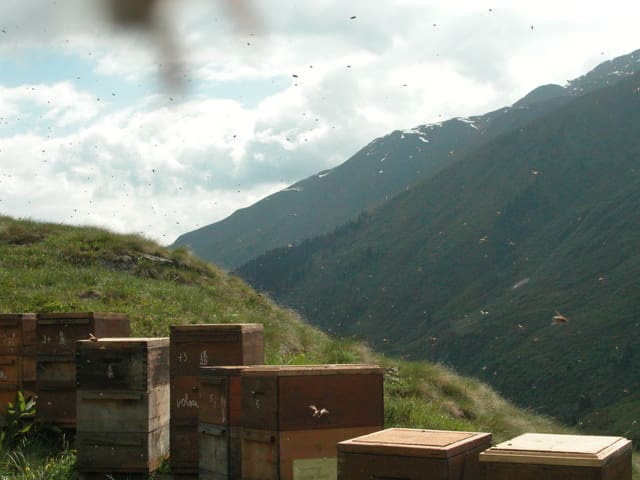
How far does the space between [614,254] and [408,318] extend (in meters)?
50.2

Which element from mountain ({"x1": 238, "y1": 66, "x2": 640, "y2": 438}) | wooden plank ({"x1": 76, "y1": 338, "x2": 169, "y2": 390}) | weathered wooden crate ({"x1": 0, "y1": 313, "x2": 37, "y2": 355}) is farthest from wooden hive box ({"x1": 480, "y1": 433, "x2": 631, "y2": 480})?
mountain ({"x1": 238, "y1": 66, "x2": 640, "y2": 438})

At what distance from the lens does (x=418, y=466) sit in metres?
5.16

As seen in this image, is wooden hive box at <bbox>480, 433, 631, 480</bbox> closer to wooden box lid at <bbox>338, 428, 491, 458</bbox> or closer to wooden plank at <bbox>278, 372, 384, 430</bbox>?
wooden box lid at <bbox>338, 428, 491, 458</bbox>

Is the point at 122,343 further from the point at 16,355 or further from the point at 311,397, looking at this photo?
the point at 311,397

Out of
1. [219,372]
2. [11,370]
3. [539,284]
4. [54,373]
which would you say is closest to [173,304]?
[11,370]

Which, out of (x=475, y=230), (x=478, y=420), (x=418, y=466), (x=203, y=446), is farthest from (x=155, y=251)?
(x=475, y=230)

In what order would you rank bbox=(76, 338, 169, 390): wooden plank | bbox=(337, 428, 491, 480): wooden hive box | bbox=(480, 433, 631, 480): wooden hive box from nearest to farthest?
bbox=(480, 433, 631, 480): wooden hive box < bbox=(337, 428, 491, 480): wooden hive box < bbox=(76, 338, 169, 390): wooden plank

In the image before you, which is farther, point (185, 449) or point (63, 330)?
point (63, 330)

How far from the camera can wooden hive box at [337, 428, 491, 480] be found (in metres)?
5.14

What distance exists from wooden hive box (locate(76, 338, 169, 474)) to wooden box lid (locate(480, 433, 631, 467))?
15.5 ft

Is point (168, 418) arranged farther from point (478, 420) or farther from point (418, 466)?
point (478, 420)

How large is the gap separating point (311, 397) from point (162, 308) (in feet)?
36.7

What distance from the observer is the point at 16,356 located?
1045cm

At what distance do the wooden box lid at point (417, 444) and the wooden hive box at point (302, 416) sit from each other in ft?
3.86
